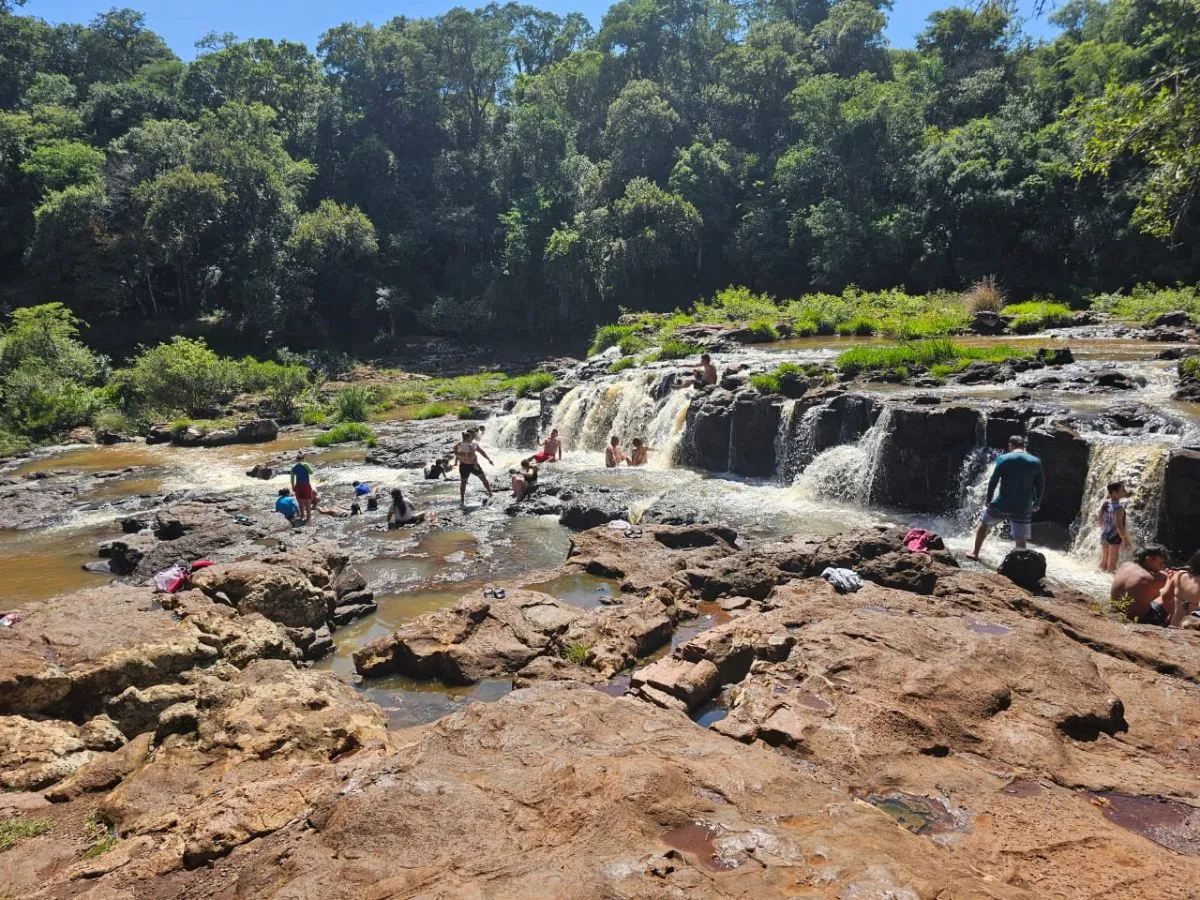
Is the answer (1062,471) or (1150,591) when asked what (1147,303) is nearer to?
(1062,471)

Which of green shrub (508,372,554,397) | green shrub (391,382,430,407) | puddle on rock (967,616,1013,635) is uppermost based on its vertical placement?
green shrub (508,372,554,397)

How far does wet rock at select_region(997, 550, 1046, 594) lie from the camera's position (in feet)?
26.3

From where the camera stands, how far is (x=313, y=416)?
26.3m

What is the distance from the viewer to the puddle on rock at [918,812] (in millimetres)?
3973

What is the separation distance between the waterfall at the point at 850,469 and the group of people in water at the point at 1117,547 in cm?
278

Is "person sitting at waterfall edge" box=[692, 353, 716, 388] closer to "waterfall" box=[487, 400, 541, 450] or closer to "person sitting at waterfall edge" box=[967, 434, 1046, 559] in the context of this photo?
"waterfall" box=[487, 400, 541, 450]

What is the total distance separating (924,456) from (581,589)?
6817mm

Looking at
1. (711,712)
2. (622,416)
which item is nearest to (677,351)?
(622,416)

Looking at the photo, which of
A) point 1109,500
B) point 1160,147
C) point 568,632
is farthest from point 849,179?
point 568,632

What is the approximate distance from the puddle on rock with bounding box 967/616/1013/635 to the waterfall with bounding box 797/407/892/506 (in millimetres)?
6856

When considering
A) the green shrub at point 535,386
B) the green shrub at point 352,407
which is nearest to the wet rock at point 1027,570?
the green shrub at point 535,386

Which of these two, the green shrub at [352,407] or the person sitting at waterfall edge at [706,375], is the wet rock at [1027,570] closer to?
the person sitting at waterfall edge at [706,375]

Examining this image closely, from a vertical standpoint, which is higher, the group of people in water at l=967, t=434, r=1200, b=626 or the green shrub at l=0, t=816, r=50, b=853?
the group of people in water at l=967, t=434, r=1200, b=626

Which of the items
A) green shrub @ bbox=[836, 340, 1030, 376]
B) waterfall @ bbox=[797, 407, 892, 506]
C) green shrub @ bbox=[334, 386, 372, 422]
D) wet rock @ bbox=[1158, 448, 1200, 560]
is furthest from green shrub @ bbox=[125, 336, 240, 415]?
wet rock @ bbox=[1158, 448, 1200, 560]
